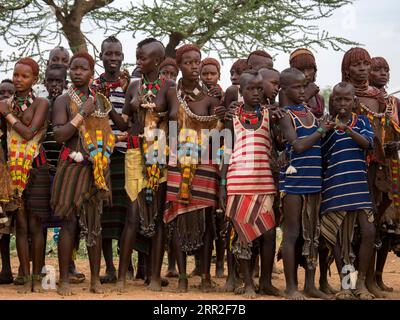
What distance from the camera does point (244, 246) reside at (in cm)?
646

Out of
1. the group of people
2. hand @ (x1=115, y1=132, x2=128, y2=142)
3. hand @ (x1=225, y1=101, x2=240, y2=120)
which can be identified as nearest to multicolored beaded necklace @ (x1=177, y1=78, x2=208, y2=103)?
the group of people

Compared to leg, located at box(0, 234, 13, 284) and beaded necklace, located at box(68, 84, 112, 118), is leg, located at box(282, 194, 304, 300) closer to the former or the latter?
beaded necklace, located at box(68, 84, 112, 118)

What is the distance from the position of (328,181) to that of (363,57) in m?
1.13

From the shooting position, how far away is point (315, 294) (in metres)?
6.40

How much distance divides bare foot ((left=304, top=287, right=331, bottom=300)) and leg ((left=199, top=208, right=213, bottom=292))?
91 centimetres

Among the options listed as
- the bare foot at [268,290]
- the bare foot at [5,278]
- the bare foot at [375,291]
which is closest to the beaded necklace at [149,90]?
the bare foot at [268,290]

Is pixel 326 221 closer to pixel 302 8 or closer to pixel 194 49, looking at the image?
pixel 194 49

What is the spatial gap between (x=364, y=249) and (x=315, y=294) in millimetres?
561

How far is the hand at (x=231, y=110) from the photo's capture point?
21.5 feet

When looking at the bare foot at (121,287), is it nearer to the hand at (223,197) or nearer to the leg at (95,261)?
the leg at (95,261)

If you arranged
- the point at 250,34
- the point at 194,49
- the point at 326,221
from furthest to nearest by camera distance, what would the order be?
the point at 250,34 → the point at 194,49 → the point at 326,221

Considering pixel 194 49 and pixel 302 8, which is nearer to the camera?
pixel 194 49

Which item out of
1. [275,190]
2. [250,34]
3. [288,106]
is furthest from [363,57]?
[250,34]

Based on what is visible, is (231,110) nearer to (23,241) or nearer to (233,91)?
(233,91)
